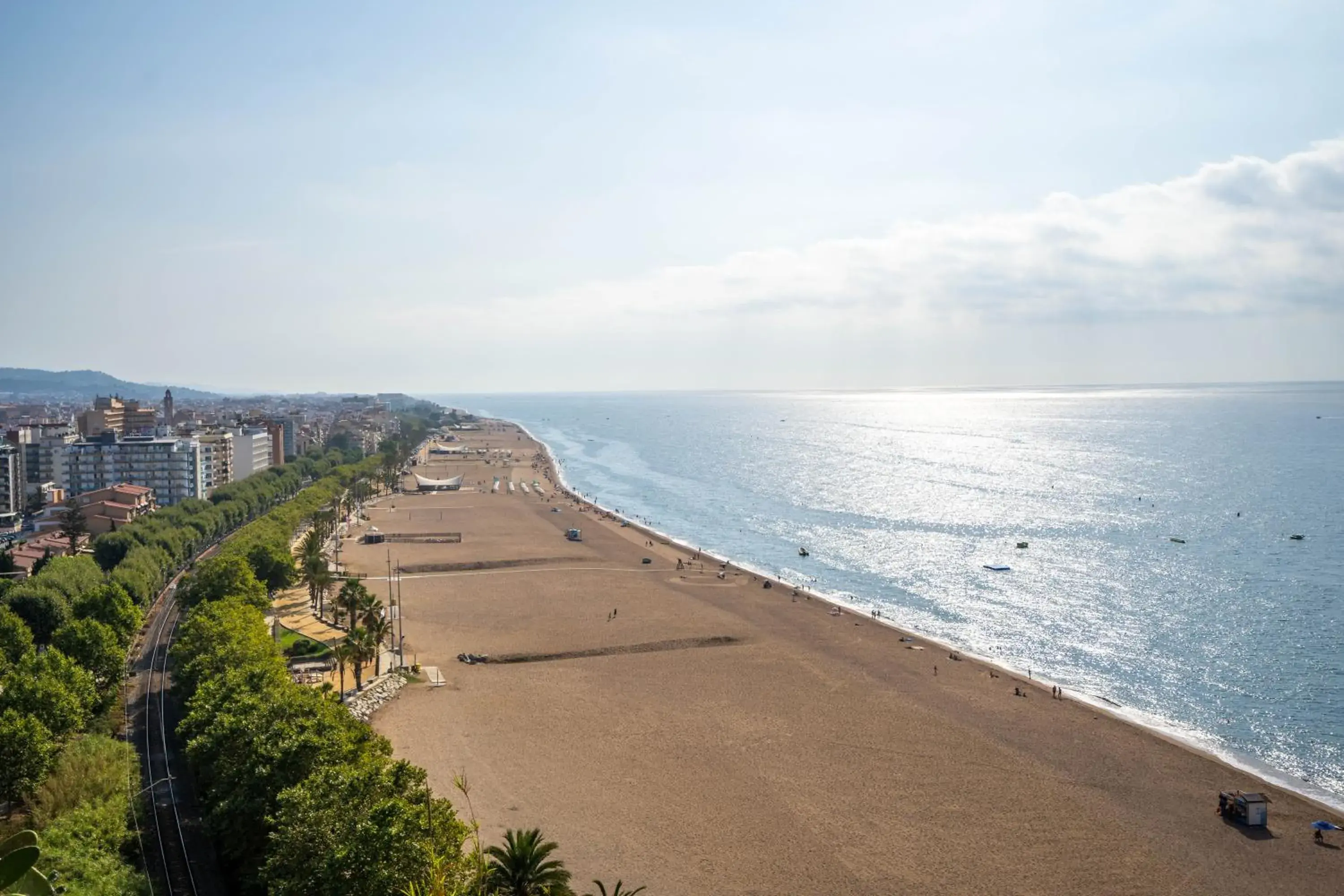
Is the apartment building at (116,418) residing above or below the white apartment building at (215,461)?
above

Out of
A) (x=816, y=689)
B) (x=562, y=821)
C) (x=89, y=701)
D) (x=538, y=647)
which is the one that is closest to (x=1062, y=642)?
(x=816, y=689)

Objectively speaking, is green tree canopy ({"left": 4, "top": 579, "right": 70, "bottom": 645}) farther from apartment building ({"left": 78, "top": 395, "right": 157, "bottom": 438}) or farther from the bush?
apartment building ({"left": 78, "top": 395, "right": 157, "bottom": 438})

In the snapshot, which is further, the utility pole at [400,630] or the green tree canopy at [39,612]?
the utility pole at [400,630]

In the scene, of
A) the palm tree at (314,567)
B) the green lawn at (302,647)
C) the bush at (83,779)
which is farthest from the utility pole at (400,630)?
the bush at (83,779)

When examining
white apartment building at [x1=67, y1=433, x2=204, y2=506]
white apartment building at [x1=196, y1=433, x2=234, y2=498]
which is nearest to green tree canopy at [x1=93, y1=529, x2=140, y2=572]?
white apartment building at [x1=196, y1=433, x2=234, y2=498]

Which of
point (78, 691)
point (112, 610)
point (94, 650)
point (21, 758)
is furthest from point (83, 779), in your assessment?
point (112, 610)

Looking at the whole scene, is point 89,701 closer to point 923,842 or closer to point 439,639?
point 439,639

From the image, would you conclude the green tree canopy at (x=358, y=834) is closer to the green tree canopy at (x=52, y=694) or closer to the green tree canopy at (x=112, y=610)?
the green tree canopy at (x=52, y=694)
